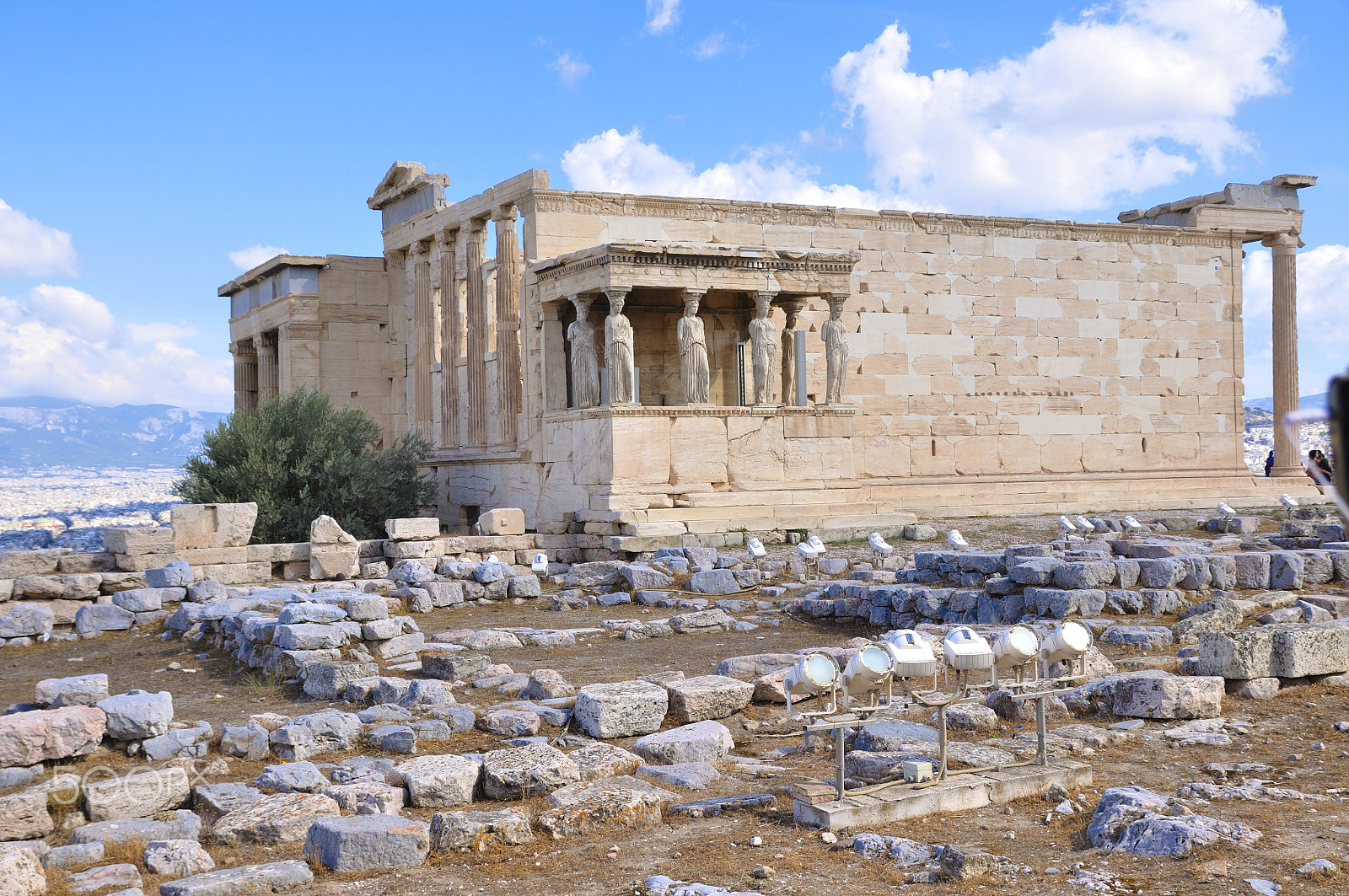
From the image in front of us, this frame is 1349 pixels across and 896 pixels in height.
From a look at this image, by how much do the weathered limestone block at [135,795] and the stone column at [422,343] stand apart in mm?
17717

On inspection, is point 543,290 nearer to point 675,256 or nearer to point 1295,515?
point 675,256

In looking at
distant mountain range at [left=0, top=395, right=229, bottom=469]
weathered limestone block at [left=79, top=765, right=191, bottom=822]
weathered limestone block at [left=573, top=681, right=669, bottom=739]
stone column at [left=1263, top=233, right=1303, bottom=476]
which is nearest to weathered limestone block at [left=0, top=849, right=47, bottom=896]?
weathered limestone block at [left=79, top=765, right=191, bottom=822]

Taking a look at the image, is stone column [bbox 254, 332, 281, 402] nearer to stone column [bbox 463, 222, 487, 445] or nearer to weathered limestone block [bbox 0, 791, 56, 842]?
stone column [bbox 463, 222, 487, 445]

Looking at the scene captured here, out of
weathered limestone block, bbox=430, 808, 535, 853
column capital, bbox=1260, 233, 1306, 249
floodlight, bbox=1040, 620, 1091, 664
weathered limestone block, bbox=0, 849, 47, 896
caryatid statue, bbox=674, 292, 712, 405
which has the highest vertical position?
column capital, bbox=1260, 233, 1306, 249

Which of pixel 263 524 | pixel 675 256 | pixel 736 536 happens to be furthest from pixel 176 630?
pixel 675 256

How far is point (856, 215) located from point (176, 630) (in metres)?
13.6

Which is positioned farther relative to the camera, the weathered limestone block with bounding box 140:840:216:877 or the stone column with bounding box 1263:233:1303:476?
the stone column with bounding box 1263:233:1303:476

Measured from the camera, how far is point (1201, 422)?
24688 millimetres

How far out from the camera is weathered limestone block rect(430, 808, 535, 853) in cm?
541

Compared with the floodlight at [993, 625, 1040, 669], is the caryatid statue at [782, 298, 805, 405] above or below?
above

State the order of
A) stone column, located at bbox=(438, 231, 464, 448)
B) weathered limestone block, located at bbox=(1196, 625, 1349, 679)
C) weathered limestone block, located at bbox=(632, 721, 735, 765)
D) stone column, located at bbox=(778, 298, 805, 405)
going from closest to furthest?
weathered limestone block, located at bbox=(632, 721, 735, 765) < weathered limestone block, located at bbox=(1196, 625, 1349, 679) < stone column, located at bbox=(778, 298, 805, 405) < stone column, located at bbox=(438, 231, 464, 448)

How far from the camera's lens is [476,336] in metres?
22.0

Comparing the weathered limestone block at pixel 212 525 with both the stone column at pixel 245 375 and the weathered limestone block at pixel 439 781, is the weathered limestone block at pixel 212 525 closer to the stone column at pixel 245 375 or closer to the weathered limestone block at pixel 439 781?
the weathered limestone block at pixel 439 781

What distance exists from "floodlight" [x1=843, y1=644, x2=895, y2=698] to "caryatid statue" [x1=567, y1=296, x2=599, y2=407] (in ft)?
40.6
